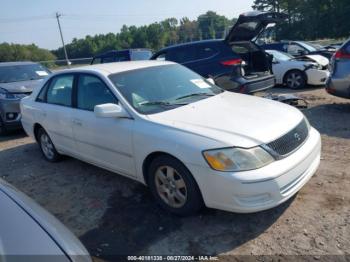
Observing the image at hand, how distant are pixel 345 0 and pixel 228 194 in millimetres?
52672

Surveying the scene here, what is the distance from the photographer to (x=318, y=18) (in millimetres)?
50531

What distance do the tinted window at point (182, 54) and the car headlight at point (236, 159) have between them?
5340mm

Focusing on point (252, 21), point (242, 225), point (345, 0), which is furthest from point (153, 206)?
point (345, 0)

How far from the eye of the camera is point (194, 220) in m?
3.36

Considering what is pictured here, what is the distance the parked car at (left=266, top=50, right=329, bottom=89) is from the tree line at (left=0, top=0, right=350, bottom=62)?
94.2ft

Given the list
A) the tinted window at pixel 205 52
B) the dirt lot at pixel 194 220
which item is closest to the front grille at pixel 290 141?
the dirt lot at pixel 194 220

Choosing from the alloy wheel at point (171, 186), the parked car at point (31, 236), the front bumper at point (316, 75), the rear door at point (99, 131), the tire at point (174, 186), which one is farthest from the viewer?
the front bumper at point (316, 75)

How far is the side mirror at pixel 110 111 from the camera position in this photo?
358 cm

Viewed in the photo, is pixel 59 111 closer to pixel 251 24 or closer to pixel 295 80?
pixel 251 24

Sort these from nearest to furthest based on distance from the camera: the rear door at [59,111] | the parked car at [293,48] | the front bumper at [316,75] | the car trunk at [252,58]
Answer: the rear door at [59,111], the car trunk at [252,58], the front bumper at [316,75], the parked car at [293,48]

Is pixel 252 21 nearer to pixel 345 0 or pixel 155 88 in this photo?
pixel 155 88

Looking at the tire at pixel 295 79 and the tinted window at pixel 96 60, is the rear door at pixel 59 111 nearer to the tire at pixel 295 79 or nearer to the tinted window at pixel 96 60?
the tire at pixel 295 79

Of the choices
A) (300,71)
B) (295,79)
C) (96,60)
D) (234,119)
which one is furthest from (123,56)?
(234,119)

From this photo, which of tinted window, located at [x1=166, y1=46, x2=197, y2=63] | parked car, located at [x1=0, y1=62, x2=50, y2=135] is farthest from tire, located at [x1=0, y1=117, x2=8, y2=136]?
tinted window, located at [x1=166, y1=46, x2=197, y2=63]
